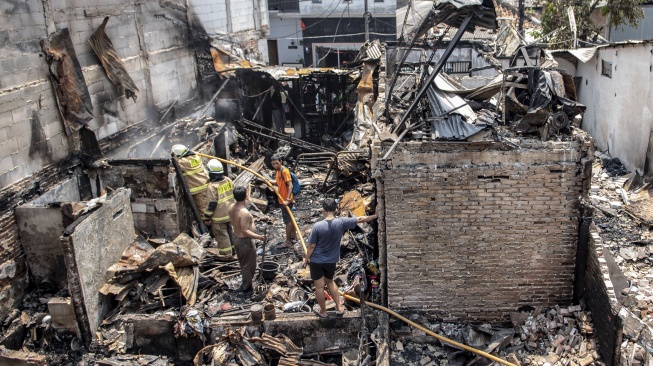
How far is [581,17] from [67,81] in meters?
16.1

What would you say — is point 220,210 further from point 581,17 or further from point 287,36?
point 287,36

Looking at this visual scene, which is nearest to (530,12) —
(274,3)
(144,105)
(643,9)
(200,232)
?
(643,9)

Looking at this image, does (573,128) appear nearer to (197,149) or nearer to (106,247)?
(106,247)

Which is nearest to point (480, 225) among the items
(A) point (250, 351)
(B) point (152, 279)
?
(A) point (250, 351)

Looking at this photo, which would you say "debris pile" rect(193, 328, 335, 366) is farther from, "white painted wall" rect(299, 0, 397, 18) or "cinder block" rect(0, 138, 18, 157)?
"white painted wall" rect(299, 0, 397, 18)

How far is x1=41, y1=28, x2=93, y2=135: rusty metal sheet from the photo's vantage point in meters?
10.7

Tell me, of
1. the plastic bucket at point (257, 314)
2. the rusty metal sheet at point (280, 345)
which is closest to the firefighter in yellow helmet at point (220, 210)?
the plastic bucket at point (257, 314)

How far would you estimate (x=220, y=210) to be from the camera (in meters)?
10.1

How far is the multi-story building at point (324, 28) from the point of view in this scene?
29.1 m

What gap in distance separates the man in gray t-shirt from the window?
1137cm

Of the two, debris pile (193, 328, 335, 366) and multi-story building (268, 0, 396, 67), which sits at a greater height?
multi-story building (268, 0, 396, 67)

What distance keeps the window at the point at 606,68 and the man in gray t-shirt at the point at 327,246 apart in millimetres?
11366

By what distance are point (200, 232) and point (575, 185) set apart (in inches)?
270

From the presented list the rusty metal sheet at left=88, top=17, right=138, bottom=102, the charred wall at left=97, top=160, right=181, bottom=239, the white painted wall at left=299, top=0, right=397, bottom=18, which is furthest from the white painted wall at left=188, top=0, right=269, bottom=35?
the charred wall at left=97, top=160, right=181, bottom=239
